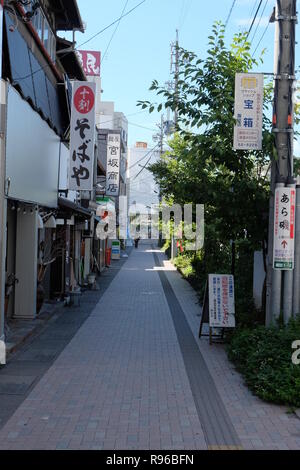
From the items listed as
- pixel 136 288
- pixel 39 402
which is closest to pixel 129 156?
pixel 136 288

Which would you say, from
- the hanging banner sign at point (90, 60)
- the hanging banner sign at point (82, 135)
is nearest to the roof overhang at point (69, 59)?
the hanging banner sign at point (82, 135)

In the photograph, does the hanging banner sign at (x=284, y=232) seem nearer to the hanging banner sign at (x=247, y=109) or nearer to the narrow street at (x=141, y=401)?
the hanging banner sign at (x=247, y=109)

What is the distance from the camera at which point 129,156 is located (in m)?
92.0

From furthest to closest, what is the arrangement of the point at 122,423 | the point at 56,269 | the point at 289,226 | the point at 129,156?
the point at 129,156
the point at 56,269
the point at 289,226
the point at 122,423

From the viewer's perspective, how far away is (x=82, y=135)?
14.6 meters

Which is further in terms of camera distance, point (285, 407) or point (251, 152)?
point (251, 152)

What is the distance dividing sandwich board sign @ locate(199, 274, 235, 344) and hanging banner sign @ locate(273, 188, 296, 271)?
78.1 inches

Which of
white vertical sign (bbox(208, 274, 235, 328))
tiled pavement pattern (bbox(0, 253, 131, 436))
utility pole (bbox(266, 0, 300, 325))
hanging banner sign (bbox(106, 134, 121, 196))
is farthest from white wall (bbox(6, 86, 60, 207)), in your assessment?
hanging banner sign (bbox(106, 134, 121, 196))

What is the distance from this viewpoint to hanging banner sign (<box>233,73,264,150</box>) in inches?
343

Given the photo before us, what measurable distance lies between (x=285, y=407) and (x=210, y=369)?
6.90ft

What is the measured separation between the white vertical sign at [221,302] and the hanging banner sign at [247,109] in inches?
113

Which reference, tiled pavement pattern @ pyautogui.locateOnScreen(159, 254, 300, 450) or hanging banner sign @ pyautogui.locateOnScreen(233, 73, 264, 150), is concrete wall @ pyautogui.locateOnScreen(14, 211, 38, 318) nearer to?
tiled pavement pattern @ pyautogui.locateOnScreen(159, 254, 300, 450)

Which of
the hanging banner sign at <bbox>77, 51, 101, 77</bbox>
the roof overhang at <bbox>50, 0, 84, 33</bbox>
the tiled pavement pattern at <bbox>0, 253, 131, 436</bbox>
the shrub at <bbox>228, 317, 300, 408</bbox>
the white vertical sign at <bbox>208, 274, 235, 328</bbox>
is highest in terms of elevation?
the hanging banner sign at <bbox>77, 51, 101, 77</bbox>

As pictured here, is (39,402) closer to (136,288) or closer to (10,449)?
(10,449)
